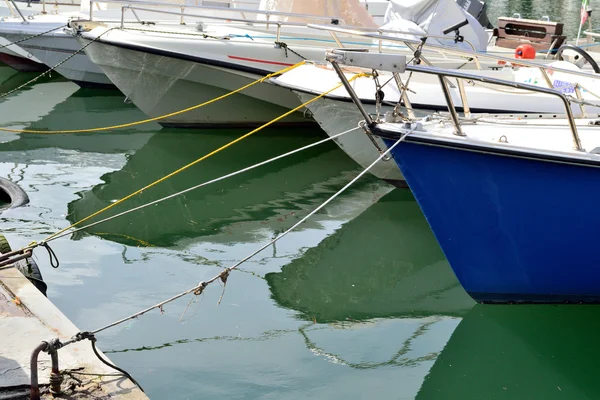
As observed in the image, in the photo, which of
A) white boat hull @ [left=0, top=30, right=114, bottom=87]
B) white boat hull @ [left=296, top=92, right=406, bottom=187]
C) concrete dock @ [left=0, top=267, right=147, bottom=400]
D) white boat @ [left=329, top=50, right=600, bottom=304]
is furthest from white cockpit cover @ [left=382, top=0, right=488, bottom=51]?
white boat hull @ [left=0, top=30, right=114, bottom=87]

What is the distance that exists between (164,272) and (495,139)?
3.10 meters

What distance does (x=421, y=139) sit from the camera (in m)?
5.70

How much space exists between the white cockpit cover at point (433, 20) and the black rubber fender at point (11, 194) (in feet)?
15.7

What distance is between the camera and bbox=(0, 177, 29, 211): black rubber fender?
871cm

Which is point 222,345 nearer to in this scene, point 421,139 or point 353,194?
point 421,139

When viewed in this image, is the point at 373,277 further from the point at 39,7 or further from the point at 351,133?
the point at 39,7

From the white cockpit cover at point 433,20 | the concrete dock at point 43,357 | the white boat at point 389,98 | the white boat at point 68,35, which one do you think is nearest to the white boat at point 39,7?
the white boat at point 68,35

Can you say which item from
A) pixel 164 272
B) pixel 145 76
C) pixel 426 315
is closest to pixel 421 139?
pixel 426 315

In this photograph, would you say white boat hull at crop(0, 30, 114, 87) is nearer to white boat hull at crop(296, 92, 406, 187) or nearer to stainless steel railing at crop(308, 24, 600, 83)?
white boat hull at crop(296, 92, 406, 187)

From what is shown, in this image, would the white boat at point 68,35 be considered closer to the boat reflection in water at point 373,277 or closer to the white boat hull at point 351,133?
the white boat hull at point 351,133

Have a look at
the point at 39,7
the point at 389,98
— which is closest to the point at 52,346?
the point at 389,98

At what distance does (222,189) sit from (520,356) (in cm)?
469

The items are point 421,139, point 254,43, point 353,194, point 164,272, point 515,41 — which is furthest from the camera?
point 515,41

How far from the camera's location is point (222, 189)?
9648mm
